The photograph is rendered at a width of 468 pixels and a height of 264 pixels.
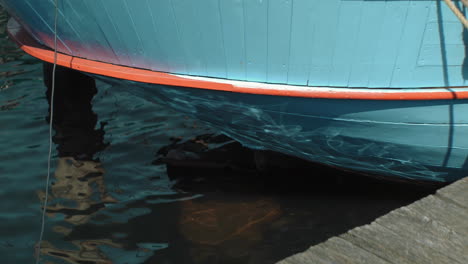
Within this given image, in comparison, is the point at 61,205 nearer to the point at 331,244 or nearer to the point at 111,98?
the point at 111,98

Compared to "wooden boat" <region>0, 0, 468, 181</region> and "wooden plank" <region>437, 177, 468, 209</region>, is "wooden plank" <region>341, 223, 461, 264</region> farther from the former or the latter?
"wooden boat" <region>0, 0, 468, 181</region>

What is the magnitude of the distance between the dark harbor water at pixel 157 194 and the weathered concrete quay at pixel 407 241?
1.63 metres

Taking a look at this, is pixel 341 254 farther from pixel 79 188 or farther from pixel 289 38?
pixel 79 188

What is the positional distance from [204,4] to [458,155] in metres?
2.03

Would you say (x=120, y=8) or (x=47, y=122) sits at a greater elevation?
(x=120, y=8)

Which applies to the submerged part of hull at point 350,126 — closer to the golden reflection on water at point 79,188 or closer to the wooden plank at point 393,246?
the golden reflection on water at point 79,188

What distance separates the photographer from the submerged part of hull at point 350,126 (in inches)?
160

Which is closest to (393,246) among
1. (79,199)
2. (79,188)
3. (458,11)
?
(458,11)

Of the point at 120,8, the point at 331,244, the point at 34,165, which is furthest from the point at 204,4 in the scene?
the point at 34,165

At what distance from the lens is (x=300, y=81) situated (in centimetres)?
404

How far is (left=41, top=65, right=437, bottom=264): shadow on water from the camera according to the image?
15.3ft

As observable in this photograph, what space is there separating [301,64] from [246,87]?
0.40m

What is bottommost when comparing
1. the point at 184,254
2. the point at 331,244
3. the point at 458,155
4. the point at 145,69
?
the point at 184,254

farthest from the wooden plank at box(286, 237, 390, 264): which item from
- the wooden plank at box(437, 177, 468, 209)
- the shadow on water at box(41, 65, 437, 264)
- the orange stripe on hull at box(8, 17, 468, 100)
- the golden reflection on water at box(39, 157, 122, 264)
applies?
the golden reflection on water at box(39, 157, 122, 264)
